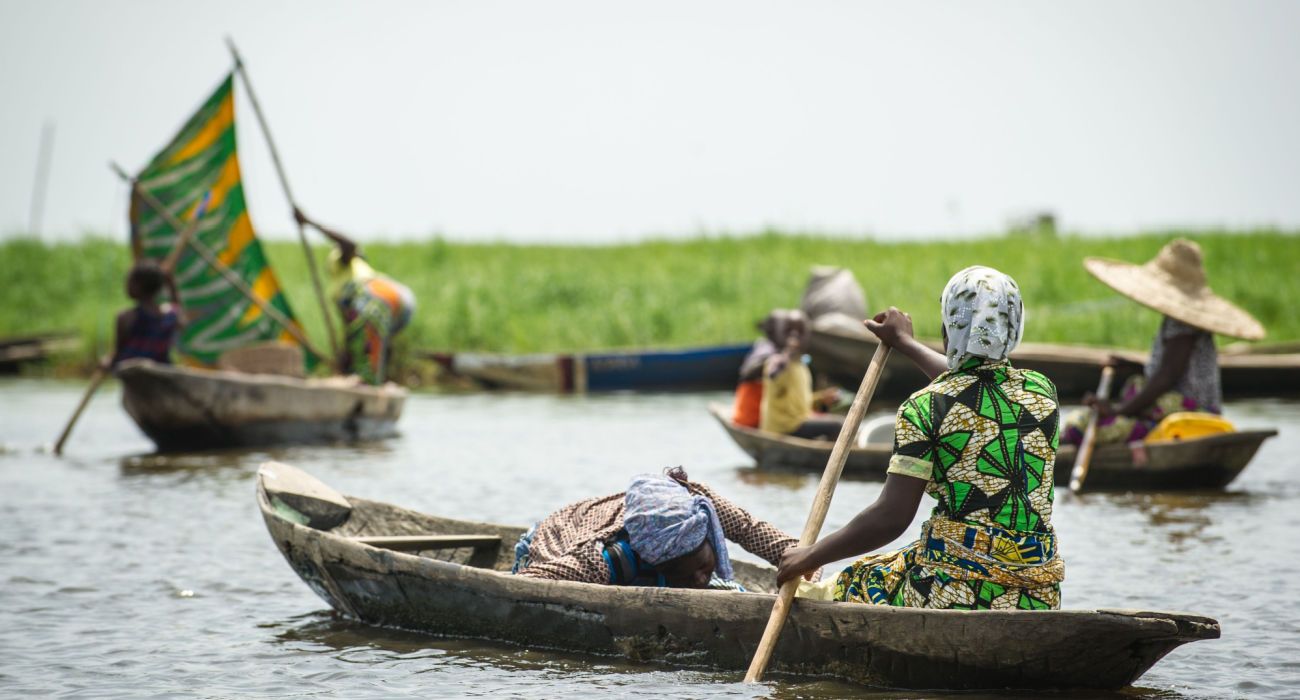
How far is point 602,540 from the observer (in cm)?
465

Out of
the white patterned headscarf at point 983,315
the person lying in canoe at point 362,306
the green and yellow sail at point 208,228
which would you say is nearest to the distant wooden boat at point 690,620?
the white patterned headscarf at point 983,315

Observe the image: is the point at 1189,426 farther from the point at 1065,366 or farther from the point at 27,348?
the point at 27,348

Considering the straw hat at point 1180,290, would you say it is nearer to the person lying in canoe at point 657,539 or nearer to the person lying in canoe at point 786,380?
the person lying in canoe at point 786,380

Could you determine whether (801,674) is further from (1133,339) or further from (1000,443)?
(1133,339)

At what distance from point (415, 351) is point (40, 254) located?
378 inches

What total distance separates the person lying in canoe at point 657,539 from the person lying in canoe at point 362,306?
276 inches

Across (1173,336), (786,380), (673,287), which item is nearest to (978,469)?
(1173,336)

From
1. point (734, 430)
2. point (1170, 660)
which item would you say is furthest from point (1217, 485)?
point (1170, 660)

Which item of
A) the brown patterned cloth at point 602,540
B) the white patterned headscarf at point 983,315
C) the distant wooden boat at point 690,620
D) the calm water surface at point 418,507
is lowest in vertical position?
the calm water surface at point 418,507

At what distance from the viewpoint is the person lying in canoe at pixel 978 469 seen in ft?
12.1

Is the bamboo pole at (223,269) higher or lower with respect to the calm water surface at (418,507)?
higher

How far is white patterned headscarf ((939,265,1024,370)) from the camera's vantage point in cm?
365

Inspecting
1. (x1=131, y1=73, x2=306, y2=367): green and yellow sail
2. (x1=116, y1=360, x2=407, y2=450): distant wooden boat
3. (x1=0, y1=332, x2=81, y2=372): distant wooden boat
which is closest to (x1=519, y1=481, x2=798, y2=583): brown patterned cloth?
(x1=116, y1=360, x2=407, y2=450): distant wooden boat

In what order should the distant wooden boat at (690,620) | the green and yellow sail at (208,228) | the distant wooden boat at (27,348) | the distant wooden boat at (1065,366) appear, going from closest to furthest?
the distant wooden boat at (690,620) → the green and yellow sail at (208,228) → the distant wooden boat at (1065,366) → the distant wooden boat at (27,348)
